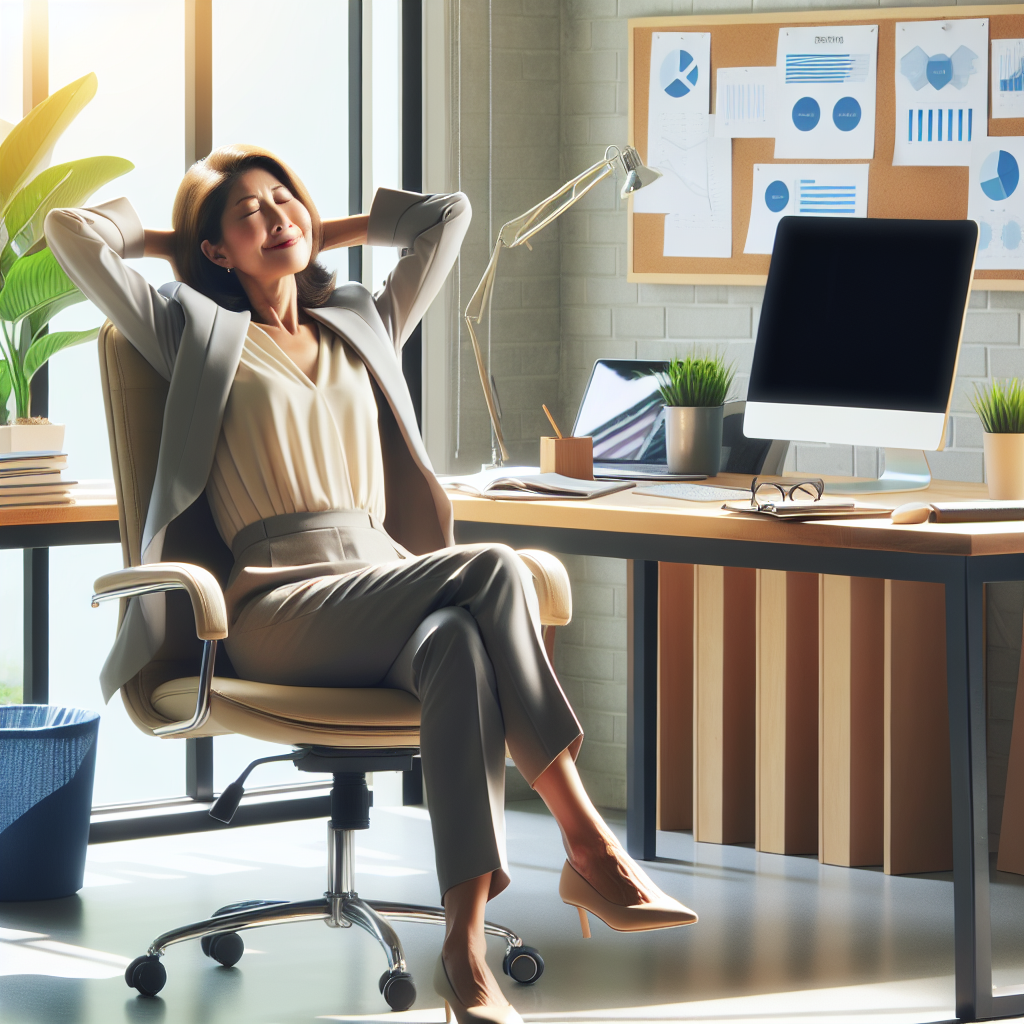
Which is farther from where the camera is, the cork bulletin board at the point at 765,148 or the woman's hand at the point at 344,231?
the cork bulletin board at the point at 765,148

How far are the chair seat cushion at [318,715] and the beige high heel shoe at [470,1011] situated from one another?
362 millimetres

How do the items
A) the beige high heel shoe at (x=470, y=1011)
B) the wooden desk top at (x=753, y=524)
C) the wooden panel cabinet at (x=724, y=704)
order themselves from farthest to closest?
the wooden panel cabinet at (x=724, y=704) → the wooden desk top at (x=753, y=524) → the beige high heel shoe at (x=470, y=1011)

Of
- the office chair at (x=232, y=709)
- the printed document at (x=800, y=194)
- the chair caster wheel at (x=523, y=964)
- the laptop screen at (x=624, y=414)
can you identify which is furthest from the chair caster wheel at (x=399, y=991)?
the printed document at (x=800, y=194)

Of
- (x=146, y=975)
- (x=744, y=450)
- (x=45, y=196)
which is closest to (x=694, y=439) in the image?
(x=744, y=450)

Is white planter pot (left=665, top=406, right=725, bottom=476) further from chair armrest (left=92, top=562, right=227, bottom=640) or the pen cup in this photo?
→ chair armrest (left=92, top=562, right=227, bottom=640)

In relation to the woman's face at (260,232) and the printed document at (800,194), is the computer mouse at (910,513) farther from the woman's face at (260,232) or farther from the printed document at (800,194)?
the printed document at (800,194)

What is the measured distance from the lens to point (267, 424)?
9.09 ft

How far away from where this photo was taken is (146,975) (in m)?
2.74

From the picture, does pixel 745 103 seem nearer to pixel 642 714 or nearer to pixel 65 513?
pixel 642 714

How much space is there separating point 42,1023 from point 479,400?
1928 mm

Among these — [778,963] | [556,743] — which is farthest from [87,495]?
[778,963]

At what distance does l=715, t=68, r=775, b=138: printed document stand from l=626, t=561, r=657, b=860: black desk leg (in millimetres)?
1033

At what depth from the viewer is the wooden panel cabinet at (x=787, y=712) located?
3.60 metres

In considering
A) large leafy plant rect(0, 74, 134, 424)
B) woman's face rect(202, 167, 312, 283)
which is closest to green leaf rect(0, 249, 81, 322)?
large leafy plant rect(0, 74, 134, 424)
